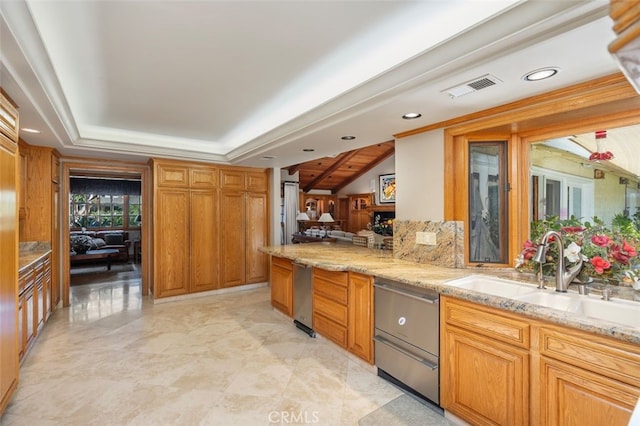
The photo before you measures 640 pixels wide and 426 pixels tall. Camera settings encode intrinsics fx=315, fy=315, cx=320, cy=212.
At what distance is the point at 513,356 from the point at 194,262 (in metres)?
4.38

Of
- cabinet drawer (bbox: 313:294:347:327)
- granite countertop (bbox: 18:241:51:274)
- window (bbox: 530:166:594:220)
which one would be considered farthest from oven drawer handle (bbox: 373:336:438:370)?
granite countertop (bbox: 18:241:51:274)

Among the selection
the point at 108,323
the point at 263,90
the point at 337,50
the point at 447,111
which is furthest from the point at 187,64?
the point at 108,323

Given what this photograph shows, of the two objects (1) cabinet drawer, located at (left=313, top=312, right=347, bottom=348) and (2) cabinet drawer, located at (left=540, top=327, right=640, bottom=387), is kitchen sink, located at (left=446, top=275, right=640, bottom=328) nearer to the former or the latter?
(2) cabinet drawer, located at (left=540, top=327, right=640, bottom=387)

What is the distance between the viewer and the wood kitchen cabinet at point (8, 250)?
76.9 inches

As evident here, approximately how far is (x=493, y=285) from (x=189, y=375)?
97.7 inches

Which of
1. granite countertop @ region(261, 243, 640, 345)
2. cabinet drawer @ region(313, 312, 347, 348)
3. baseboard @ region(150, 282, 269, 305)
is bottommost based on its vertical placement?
baseboard @ region(150, 282, 269, 305)

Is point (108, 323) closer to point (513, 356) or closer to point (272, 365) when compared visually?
point (272, 365)

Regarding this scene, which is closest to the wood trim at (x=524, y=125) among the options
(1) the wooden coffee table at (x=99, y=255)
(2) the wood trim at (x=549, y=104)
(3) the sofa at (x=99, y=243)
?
(2) the wood trim at (x=549, y=104)

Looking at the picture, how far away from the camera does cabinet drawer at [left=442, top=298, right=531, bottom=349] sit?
167cm

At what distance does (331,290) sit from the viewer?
9.96 ft

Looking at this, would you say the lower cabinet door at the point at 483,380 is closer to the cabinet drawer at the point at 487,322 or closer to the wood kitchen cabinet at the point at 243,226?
the cabinet drawer at the point at 487,322

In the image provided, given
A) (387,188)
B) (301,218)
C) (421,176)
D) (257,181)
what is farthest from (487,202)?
(387,188)

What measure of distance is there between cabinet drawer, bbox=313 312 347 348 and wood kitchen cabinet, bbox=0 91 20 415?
7.67 feet

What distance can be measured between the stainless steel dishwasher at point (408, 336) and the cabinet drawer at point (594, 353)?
65 centimetres
